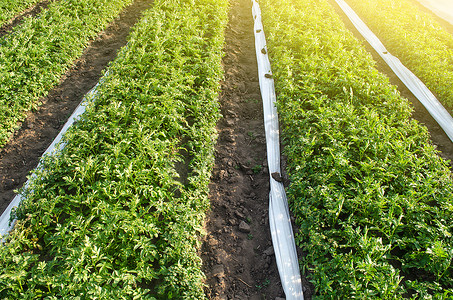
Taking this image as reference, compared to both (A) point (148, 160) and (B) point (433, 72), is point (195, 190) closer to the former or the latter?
(A) point (148, 160)

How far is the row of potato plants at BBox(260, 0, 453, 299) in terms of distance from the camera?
120 inches

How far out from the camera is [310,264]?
3.49m

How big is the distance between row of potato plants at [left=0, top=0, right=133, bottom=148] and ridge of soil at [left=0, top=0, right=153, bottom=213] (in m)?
0.14

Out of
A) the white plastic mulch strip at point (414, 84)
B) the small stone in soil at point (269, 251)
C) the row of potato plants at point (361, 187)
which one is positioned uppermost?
the white plastic mulch strip at point (414, 84)

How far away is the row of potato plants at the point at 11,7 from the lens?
7.64 meters

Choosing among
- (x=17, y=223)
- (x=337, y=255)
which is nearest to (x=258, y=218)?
(x=337, y=255)

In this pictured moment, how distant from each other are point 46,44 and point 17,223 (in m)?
4.58

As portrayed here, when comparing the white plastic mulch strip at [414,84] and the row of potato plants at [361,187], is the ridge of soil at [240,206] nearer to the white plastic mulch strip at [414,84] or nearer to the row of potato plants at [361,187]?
the row of potato plants at [361,187]

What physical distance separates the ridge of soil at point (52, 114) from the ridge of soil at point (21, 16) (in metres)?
2.04

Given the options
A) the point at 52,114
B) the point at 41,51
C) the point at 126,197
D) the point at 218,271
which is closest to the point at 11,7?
the point at 41,51

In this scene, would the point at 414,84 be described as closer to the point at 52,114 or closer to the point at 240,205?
the point at 240,205

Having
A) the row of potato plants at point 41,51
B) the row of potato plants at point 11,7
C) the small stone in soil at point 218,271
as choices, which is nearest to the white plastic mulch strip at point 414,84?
the small stone in soil at point 218,271

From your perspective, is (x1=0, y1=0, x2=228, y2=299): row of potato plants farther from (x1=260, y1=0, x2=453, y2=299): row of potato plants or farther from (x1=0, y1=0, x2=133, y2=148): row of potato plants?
(x1=0, y1=0, x2=133, y2=148): row of potato plants

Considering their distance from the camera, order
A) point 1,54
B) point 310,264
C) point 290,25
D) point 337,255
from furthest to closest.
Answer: point 290,25, point 1,54, point 310,264, point 337,255
